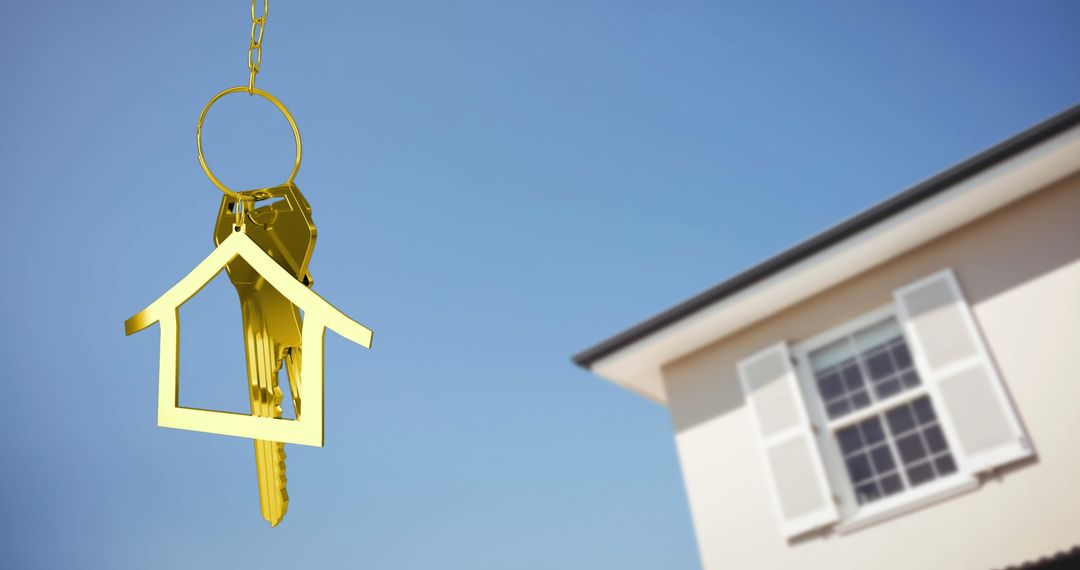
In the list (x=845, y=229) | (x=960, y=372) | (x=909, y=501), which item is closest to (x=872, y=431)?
(x=909, y=501)

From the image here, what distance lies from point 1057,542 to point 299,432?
22.3 ft

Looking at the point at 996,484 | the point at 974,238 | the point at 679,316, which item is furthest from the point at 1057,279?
the point at 679,316

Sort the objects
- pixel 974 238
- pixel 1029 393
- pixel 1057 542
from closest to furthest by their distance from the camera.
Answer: pixel 1057 542, pixel 1029 393, pixel 974 238

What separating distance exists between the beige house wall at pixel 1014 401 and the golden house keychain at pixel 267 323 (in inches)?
264

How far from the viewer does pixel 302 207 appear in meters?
1.22

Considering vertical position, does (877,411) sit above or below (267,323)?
above

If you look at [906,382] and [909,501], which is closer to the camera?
[909,501]

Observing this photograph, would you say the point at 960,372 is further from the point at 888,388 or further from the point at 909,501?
the point at 909,501

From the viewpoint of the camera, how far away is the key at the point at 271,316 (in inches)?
42.1

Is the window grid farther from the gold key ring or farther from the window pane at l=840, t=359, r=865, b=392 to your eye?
the gold key ring

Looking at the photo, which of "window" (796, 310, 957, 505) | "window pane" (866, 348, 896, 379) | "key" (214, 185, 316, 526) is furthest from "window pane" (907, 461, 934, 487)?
"key" (214, 185, 316, 526)

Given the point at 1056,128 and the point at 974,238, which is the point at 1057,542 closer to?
the point at 974,238

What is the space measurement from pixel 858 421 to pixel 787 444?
0.65 metres

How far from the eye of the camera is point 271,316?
110cm
